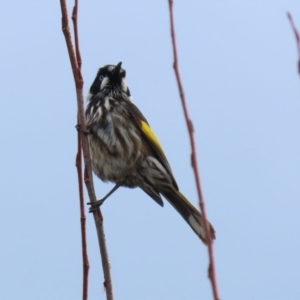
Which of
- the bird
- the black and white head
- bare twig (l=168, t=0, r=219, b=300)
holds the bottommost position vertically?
bare twig (l=168, t=0, r=219, b=300)

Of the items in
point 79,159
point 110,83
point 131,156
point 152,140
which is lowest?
point 79,159

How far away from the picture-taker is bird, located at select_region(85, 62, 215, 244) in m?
6.13

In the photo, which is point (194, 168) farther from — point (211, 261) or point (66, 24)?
point (66, 24)

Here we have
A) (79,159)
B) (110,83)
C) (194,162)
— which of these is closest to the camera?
(194,162)

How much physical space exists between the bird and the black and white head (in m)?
0.49

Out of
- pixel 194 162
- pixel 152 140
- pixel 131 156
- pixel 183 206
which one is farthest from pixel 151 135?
pixel 194 162

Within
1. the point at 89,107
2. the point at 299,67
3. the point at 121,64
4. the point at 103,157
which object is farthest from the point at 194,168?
the point at 121,64

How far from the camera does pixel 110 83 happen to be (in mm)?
7168

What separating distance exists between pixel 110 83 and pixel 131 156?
129 centimetres

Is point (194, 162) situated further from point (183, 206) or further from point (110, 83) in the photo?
point (110, 83)

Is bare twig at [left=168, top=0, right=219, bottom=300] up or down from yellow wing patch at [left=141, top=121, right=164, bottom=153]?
down

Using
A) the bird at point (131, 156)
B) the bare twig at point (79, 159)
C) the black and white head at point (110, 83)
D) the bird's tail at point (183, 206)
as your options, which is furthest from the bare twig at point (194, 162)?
the black and white head at point (110, 83)

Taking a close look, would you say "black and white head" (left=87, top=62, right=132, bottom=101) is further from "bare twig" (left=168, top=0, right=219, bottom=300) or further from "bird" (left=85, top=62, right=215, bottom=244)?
"bare twig" (left=168, top=0, right=219, bottom=300)

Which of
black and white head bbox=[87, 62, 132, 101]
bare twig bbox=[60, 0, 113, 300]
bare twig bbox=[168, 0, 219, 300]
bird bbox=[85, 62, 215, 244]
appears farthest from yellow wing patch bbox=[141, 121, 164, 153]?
bare twig bbox=[168, 0, 219, 300]
